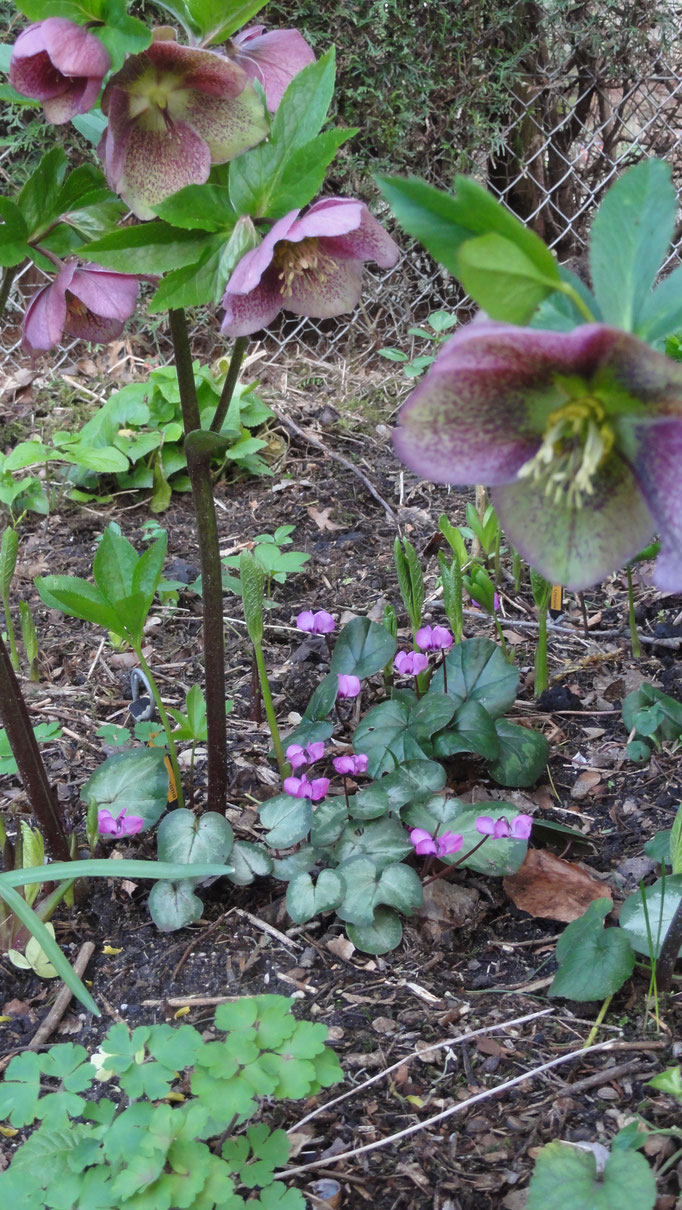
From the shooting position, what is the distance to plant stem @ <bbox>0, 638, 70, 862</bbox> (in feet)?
3.18

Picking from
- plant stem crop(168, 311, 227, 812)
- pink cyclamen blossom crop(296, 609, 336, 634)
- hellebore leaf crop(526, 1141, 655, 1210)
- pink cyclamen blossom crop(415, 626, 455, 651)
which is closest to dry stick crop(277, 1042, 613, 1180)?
hellebore leaf crop(526, 1141, 655, 1210)

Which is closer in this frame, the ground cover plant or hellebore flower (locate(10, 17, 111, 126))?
the ground cover plant

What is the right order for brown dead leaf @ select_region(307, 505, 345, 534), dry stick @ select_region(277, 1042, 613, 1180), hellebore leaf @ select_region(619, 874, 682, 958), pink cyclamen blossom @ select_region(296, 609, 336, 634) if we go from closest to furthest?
dry stick @ select_region(277, 1042, 613, 1180) → hellebore leaf @ select_region(619, 874, 682, 958) → pink cyclamen blossom @ select_region(296, 609, 336, 634) → brown dead leaf @ select_region(307, 505, 345, 534)

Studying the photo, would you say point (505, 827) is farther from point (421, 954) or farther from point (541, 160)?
point (541, 160)

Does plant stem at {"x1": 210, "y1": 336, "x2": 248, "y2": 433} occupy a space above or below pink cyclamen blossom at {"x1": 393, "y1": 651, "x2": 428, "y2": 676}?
above

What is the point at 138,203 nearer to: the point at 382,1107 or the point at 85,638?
the point at 382,1107

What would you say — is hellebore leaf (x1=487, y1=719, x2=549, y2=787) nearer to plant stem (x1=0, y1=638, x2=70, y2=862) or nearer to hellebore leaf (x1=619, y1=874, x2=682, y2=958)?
hellebore leaf (x1=619, y1=874, x2=682, y2=958)

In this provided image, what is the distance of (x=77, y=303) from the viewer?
0.92 metres

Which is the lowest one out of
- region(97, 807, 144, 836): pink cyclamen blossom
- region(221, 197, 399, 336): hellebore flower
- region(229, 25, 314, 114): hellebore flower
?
region(97, 807, 144, 836): pink cyclamen blossom

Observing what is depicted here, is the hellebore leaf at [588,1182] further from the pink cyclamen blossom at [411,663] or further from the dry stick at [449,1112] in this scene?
the pink cyclamen blossom at [411,663]

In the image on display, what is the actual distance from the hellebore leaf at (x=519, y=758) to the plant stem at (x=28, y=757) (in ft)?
1.73

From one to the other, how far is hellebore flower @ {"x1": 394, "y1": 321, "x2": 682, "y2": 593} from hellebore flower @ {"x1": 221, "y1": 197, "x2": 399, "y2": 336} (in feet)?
0.84

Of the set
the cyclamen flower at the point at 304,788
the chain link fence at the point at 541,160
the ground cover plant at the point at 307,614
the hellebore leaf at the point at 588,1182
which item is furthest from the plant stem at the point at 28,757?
the chain link fence at the point at 541,160

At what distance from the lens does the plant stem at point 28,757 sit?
97cm
